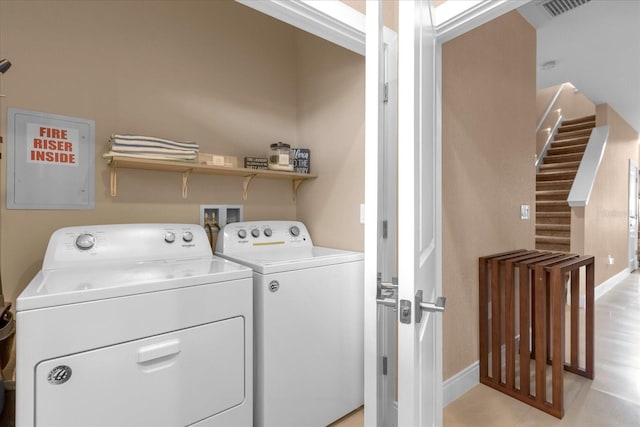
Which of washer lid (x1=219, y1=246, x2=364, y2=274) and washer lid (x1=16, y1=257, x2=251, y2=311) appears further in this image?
washer lid (x1=219, y1=246, x2=364, y2=274)

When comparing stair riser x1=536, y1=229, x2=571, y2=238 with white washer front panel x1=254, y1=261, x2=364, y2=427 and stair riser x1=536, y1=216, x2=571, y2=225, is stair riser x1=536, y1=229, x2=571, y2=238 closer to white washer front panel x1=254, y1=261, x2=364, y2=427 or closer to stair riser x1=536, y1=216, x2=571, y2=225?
stair riser x1=536, y1=216, x2=571, y2=225

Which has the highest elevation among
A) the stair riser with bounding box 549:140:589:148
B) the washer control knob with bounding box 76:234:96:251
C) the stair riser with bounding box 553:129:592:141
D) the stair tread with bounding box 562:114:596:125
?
the stair tread with bounding box 562:114:596:125

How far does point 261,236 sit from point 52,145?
3.72 feet

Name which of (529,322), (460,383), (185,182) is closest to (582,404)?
(529,322)

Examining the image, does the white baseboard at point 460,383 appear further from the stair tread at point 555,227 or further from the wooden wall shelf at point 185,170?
the stair tread at point 555,227

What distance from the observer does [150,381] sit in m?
1.14

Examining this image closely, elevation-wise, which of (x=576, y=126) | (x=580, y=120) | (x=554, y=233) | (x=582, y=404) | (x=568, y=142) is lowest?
(x=582, y=404)

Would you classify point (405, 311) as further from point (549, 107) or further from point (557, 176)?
point (549, 107)

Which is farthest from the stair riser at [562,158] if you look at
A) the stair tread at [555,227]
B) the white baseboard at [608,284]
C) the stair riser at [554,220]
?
the white baseboard at [608,284]

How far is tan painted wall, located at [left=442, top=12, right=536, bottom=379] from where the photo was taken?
77.7 inches

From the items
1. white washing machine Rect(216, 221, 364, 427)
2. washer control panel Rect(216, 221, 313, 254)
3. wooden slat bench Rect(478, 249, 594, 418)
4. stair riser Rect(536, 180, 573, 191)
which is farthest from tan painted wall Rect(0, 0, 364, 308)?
stair riser Rect(536, 180, 573, 191)

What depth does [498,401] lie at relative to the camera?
6.38 ft

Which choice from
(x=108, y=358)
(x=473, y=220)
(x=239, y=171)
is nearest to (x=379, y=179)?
(x=108, y=358)

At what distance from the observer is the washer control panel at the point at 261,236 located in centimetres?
189
